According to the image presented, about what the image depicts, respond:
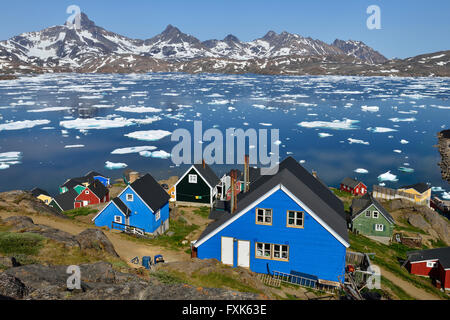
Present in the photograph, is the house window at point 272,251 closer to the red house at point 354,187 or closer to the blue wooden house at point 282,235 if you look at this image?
the blue wooden house at point 282,235

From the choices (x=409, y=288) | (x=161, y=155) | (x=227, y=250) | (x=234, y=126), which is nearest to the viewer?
(x=227, y=250)

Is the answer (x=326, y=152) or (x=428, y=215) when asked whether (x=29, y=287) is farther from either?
(x=326, y=152)

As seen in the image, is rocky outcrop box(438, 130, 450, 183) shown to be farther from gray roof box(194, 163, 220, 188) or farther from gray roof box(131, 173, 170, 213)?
gray roof box(131, 173, 170, 213)

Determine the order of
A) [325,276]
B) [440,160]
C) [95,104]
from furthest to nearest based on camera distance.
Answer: [95,104]
[440,160]
[325,276]

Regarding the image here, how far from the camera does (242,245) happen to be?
63.1ft

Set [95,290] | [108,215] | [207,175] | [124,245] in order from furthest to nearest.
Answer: [207,175], [108,215], [124,245], [95,290]

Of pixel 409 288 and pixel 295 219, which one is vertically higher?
pixel 295 219

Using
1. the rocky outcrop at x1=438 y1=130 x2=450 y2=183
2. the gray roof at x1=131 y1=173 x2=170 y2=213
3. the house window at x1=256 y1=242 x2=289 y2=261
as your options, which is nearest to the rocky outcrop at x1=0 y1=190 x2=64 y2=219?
the gray roof at x1=131 y1=173 x2=170 y2=213

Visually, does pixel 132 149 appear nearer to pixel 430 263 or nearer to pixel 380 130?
pixel 430 263

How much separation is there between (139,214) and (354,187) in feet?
120

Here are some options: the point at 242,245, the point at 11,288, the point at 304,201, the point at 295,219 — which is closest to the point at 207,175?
the point at 242,245
